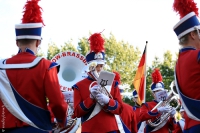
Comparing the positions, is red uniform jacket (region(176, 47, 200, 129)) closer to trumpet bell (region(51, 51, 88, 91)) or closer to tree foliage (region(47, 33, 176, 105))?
trumpet bell (region(51, 51, 88, 91))

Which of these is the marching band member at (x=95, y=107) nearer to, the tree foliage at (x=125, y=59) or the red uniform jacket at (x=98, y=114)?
the red uniform jacket at (x=98, y=114)

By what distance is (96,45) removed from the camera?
7500 mm

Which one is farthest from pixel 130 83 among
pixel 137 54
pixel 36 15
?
pixel 36 15

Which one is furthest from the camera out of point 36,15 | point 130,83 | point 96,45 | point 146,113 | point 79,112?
point 130,83

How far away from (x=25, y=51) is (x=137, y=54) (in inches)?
1368

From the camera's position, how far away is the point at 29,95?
4.52 m

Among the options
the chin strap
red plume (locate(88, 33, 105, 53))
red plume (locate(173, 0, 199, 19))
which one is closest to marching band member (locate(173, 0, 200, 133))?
red plume (locate(173, 0, 199, 19))

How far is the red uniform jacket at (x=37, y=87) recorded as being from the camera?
4512mm

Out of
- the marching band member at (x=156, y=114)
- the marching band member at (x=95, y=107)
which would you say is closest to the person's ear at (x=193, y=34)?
the marching band member at (x=95, y=107)

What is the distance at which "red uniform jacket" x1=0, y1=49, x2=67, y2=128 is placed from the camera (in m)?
4.51

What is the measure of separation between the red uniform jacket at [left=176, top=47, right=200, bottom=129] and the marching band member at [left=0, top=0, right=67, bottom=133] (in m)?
1.26

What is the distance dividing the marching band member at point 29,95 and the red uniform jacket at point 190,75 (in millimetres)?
1258

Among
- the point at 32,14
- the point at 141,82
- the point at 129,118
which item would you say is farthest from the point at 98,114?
the point at 141,82

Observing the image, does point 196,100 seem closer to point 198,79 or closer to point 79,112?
point 198,79
